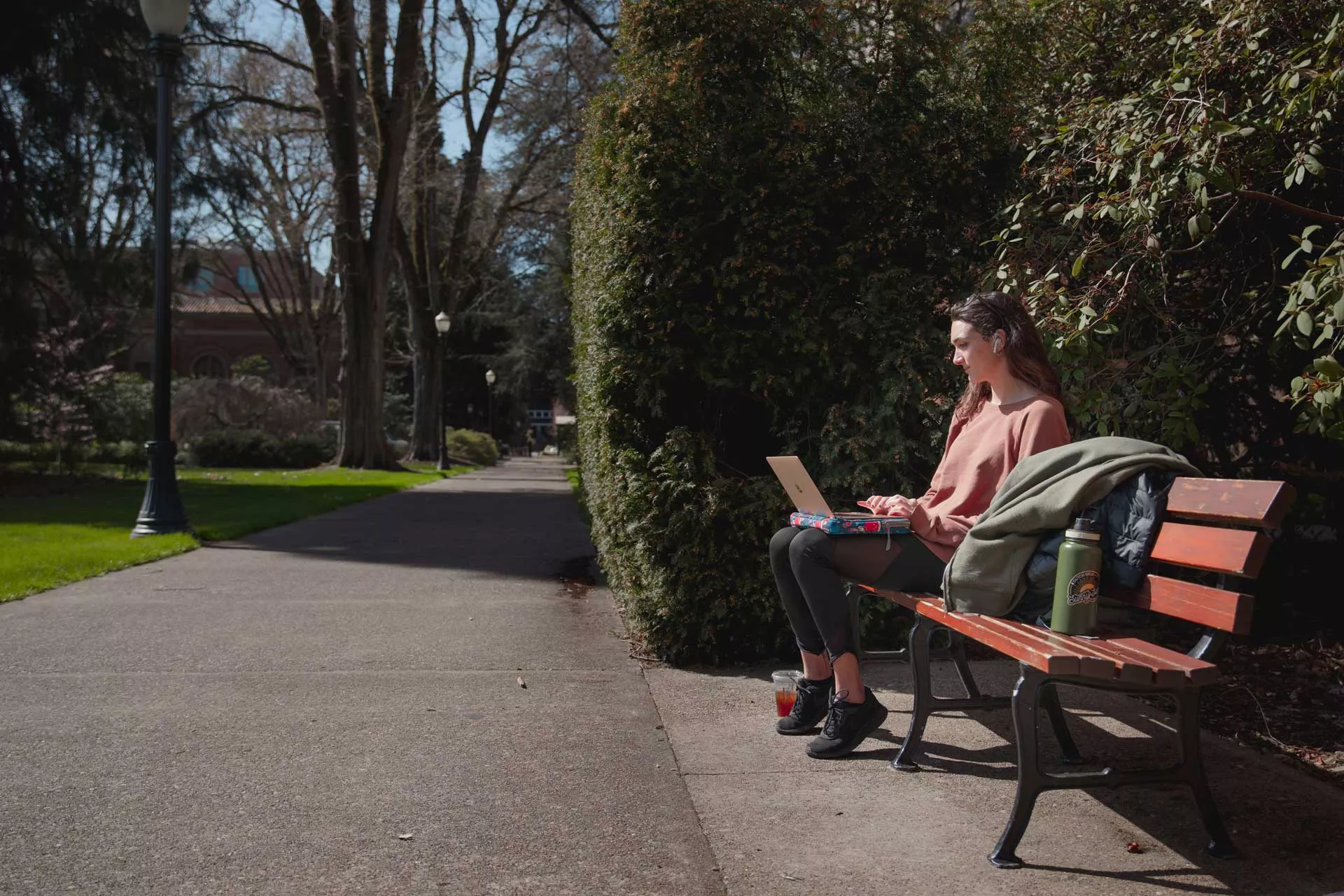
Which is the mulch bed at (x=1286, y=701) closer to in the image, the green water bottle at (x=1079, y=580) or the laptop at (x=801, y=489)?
the green water bottle at (x=1079, y=580)

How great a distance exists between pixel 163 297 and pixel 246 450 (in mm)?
20682

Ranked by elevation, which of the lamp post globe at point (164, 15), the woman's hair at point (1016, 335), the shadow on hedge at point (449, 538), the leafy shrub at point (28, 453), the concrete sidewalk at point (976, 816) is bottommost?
the shadow on hedge at point (449, 538)

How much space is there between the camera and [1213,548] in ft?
10.2

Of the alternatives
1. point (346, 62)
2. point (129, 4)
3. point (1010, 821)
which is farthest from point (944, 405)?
point (346, 62)

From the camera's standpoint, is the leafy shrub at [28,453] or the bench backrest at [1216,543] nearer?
the bench backrest at [1216,543]

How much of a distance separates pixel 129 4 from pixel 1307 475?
1776 cm

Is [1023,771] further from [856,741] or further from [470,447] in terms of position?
[470,447]

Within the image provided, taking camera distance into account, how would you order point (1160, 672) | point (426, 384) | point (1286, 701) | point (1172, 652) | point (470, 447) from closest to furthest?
point (1160, 672)
point (1172, 652)
point (1286, 701)
point (426, 384)
point (470, 447)

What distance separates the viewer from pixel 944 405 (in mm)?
5344

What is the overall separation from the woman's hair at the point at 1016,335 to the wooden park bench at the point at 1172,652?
696mm

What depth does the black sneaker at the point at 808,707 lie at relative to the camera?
4.42 metres

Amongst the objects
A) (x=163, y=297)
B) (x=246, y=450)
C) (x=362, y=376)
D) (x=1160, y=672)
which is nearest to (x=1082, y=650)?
(x=1160, y=672)

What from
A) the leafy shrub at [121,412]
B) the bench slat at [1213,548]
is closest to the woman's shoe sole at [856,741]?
the bench slat at [1213,548]

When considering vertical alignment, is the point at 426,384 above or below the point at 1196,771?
above
